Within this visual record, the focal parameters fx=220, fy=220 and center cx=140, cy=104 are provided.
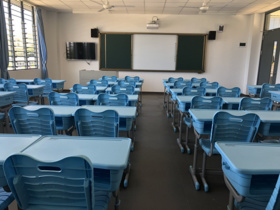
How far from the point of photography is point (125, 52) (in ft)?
31.2

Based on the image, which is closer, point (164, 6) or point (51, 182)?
point (51, 182)

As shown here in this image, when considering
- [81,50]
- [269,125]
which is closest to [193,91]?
[269,125]

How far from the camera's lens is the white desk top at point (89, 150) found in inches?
54.8

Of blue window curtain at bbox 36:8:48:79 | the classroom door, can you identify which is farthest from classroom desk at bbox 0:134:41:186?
the classroom door

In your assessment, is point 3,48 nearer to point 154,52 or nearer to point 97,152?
point 154,52

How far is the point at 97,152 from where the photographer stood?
1530mm

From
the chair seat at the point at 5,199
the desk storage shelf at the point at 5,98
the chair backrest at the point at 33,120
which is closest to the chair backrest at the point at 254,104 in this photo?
the chair backrest at the point at 33,120

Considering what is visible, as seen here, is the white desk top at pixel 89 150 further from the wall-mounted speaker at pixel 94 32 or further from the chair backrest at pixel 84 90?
the wall-mounted speaker at pixel 94 32

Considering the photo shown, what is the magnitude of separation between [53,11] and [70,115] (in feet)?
27.0

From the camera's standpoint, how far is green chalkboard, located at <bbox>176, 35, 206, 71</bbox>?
30.6 feet

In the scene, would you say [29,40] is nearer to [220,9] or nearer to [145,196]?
[220,9]

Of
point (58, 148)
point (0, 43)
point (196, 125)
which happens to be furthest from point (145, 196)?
point (0, 43)

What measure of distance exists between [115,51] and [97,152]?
8.42m

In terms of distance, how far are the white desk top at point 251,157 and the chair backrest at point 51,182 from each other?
88 centimetres
